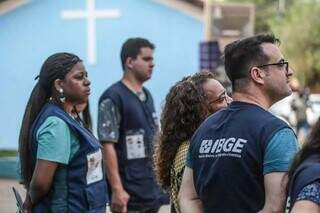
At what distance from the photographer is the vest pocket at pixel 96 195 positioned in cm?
368

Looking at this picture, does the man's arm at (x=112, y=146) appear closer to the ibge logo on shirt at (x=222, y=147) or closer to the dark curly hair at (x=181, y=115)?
the dark curly hair at (x=181, y=115)

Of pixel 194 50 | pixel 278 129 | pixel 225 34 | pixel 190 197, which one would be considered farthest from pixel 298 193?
pixel 225 34

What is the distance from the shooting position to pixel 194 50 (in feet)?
47.1

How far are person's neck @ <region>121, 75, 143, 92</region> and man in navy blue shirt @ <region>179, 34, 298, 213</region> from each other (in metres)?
2.05

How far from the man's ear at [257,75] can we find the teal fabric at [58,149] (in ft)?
3.79

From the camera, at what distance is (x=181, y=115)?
3.49 metres

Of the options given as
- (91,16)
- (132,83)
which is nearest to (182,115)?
(132,83)

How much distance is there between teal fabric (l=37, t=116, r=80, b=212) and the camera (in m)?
3.54

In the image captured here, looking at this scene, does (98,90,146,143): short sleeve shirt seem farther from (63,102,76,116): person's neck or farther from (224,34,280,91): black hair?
(224,34,280,91): black hair

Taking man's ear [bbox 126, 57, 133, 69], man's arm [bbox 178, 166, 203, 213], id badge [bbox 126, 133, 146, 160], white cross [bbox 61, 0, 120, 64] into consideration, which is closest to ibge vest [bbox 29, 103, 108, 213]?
man's arm [bbox 178, 166, 203, 213]

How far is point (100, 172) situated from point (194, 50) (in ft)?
35.2

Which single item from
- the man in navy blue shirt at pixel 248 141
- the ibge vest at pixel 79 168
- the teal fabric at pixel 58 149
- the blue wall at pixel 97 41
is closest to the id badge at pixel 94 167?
the ibge vest at pixel 79 168

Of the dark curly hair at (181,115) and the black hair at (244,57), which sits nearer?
the black hair at (244,57)

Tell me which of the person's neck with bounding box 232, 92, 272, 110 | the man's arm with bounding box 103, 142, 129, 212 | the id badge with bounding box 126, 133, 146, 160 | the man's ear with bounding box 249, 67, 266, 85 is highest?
the man's ear with bounding box 249, 67, 266, 85
